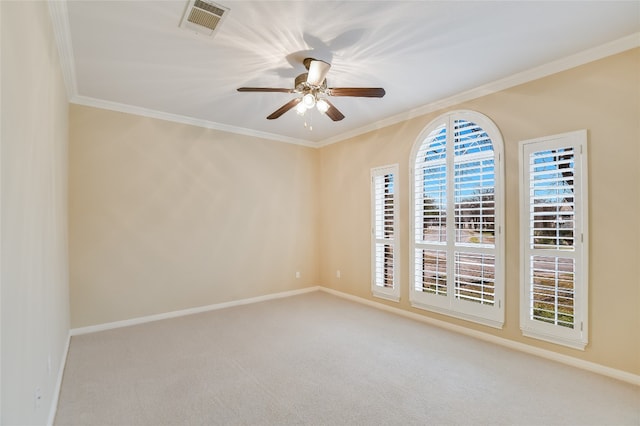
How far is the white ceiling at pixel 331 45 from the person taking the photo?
2.24 meters

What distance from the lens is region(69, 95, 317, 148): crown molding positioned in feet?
12.5

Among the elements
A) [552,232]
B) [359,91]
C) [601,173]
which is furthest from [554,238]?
[359,91]

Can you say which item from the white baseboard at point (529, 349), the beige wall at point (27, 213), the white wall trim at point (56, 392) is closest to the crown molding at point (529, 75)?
the white baseboard at point (529, 349)

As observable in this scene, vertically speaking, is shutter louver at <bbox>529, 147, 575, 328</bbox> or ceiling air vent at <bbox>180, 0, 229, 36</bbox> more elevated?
ceiling air vent at <bbox>180, 0, 229, 36</bbox>

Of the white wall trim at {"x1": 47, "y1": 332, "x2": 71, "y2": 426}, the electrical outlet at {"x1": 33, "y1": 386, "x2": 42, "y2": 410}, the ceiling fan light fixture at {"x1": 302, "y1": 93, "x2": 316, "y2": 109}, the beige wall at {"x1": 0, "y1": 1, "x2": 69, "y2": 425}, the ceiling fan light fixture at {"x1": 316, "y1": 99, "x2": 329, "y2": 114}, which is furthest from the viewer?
the ceiling fan light fixture at {"x1": 316, "y1": 99, "x2": 329, "y2": 114}

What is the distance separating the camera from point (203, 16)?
2.27 meters

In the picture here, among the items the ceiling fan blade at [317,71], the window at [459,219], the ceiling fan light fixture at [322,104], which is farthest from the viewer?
the window at [459,219]

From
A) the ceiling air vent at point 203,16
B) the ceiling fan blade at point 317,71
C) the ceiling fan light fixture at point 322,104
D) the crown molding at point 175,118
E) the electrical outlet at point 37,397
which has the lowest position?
the electrical outlet at point 37,397

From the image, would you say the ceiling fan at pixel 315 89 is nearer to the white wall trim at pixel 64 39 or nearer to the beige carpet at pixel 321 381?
the white wall trim at pixel 64 39

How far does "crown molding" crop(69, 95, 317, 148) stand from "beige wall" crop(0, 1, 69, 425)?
56.4 inches

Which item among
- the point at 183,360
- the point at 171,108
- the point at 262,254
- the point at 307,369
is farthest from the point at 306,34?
the point at 262,254

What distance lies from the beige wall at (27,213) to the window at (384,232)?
12.3 feet

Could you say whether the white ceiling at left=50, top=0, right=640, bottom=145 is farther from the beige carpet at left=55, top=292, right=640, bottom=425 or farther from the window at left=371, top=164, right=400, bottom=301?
the beige carpet at left=55, top=292, right=640, bottom=425

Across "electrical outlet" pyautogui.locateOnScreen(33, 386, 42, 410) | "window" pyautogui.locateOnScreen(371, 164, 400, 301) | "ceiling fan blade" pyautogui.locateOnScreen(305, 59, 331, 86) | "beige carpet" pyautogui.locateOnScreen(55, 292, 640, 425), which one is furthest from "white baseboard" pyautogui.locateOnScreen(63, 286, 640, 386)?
"ceiling fan blade" pyautogui.locateOnScreen(305, 59, 331, 86)
